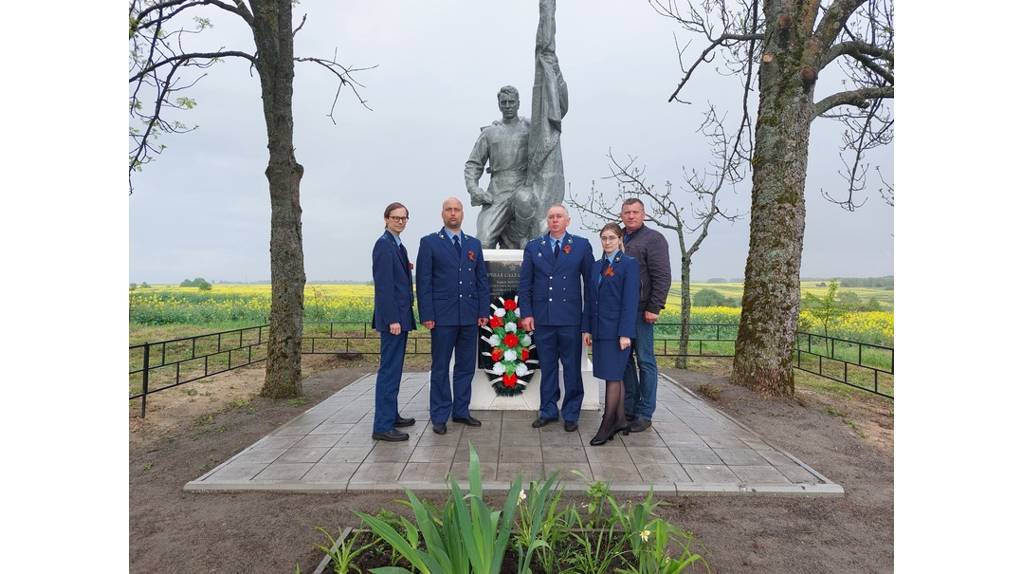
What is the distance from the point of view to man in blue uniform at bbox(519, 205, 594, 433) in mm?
4180

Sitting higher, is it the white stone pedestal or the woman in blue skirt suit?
the woman in blue skirt suit

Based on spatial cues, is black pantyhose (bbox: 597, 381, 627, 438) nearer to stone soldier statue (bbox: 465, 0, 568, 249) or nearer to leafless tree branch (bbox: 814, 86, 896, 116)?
stone soldier statue (bbox: 465, 0, 568, 249)

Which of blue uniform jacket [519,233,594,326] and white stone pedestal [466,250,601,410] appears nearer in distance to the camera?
blue uniform jacket [519,233,594,326]

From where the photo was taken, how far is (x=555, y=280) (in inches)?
165

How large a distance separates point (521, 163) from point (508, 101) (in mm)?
684

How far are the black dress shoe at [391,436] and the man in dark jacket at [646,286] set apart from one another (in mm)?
2052

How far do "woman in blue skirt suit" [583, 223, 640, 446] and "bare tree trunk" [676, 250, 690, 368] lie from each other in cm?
617

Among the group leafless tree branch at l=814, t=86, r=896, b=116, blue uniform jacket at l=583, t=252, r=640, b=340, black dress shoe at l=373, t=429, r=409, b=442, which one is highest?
leafless tree branch at l=814, t=86, r=896, b=116

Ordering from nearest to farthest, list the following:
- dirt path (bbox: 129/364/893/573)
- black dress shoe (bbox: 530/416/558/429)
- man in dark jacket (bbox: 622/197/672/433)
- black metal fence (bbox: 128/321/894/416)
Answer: dirt path (bbox: 129/364/893/573)
man in dark jacket (bbox: 622/197/672/433)
black dress shoe (bbox: 530/416/558/429)
black metal fence (bbox: 128/321/894/416)

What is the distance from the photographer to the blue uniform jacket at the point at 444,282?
4.20 meters

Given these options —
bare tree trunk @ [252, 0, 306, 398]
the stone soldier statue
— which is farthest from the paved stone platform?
the stone soldier statue

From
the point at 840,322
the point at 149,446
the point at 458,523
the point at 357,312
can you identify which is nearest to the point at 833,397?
the point at 840,322

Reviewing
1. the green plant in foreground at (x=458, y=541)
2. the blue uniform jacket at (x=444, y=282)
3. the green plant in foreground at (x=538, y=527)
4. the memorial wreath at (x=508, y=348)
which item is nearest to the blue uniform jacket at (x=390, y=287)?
the blue uniform jacket at (x=444, y=282)

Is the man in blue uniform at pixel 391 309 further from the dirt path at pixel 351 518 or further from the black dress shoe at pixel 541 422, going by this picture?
the black dress shoe at pixel 541 422
